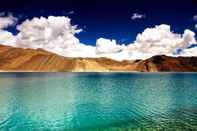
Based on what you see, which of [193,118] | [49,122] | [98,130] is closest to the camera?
[98,130]

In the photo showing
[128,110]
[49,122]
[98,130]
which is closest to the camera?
[98,130]

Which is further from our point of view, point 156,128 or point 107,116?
point 107,116

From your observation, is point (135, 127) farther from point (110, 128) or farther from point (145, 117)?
point (145, 117)

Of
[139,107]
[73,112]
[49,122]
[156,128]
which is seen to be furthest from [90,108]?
[156,128]

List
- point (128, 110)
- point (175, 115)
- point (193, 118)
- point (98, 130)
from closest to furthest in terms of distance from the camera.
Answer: point (98, 130) → point (193, 118) → point (175, 115) → point (128, 110)

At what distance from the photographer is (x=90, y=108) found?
33906 mm

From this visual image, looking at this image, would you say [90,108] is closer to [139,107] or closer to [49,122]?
[139,107]

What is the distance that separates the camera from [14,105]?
1377 inches

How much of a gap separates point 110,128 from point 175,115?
385 inches

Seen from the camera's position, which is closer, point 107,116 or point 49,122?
point 49,122

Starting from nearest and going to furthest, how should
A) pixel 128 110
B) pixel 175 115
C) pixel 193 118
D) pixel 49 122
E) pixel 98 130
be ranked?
pixel 98 130
pixel 49 122
pixel 193 118
pixel 175 115
pixel 128 110

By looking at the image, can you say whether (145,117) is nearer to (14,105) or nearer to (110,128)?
(110,128)

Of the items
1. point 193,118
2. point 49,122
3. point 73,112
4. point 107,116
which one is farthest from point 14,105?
point 193,118

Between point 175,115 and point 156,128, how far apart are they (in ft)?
23.5
